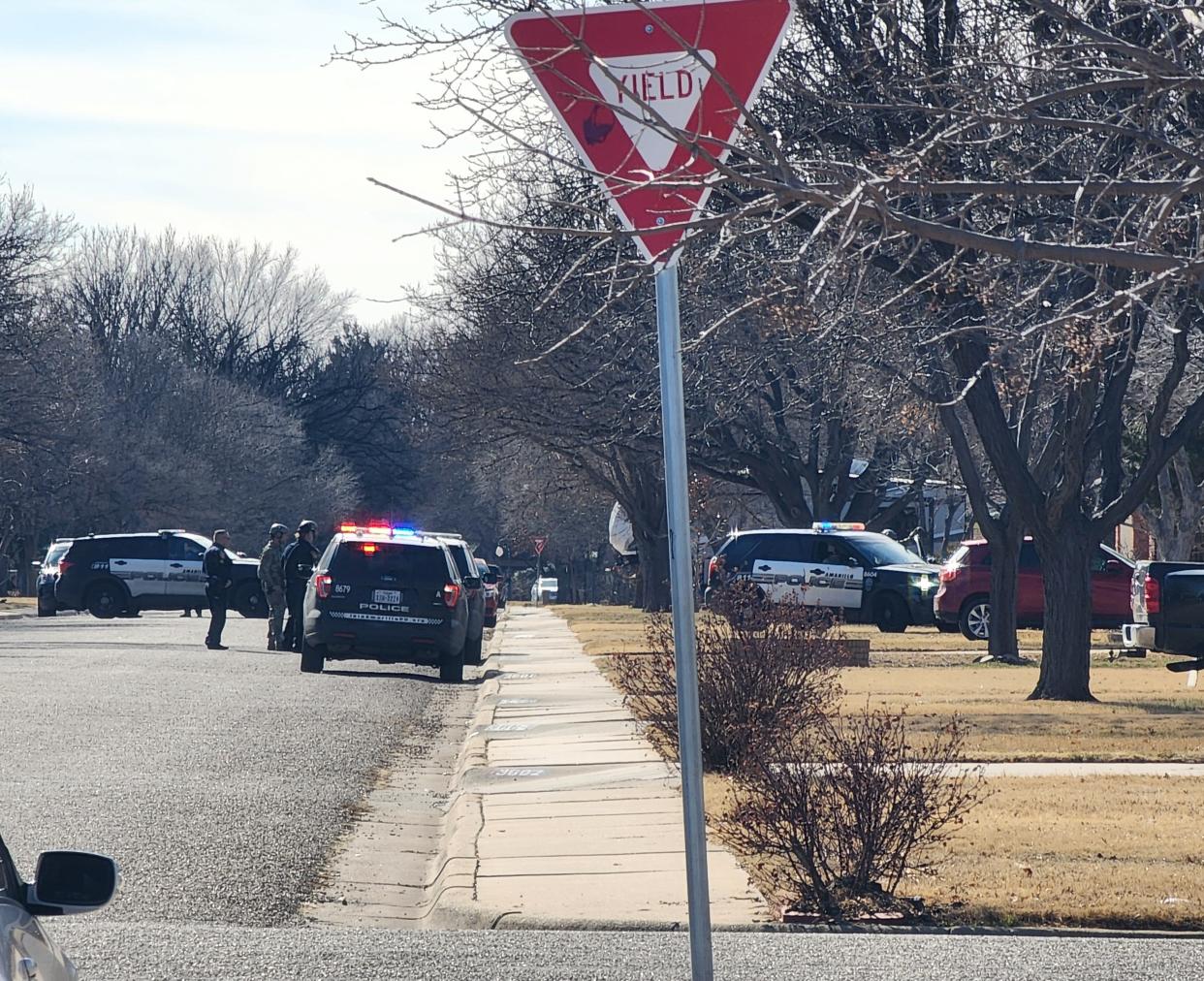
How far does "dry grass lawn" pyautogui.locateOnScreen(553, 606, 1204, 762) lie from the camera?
1464 centimetres

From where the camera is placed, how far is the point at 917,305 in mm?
19141

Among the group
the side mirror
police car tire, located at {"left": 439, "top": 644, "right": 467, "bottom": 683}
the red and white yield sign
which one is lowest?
police car tire, located at {"left": 439, "top": 644, "right": 467, "bottom": 683}

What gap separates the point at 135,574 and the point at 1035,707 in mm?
27078

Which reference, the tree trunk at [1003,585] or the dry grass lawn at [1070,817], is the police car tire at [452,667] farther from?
the tree trunk at [1003,585]

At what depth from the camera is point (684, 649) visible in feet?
17.1

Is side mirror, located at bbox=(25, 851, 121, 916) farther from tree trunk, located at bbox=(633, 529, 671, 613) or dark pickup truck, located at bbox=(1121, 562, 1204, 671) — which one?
tree trunk, located at bbox=(633, 529, 671, 613)

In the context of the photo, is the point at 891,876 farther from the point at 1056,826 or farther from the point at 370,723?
the point at 370,723

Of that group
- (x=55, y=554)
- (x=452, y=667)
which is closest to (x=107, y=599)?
(x=55, y=554)

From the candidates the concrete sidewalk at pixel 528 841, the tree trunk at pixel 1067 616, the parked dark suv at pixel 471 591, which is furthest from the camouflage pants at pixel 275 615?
the tree trunk at pixel 1067 616

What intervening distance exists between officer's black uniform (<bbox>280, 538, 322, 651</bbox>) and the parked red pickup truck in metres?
10.8

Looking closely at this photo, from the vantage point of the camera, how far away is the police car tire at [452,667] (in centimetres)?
2383

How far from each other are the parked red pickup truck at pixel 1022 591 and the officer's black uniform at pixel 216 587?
465 inches

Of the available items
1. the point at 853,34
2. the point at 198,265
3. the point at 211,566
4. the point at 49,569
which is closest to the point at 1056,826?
the point at 853,34

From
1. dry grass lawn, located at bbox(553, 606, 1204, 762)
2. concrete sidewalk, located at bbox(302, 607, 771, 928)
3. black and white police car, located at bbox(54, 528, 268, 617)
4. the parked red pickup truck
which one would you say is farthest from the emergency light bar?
black and white police car, located at bbox(54, 528, 268, 617)
